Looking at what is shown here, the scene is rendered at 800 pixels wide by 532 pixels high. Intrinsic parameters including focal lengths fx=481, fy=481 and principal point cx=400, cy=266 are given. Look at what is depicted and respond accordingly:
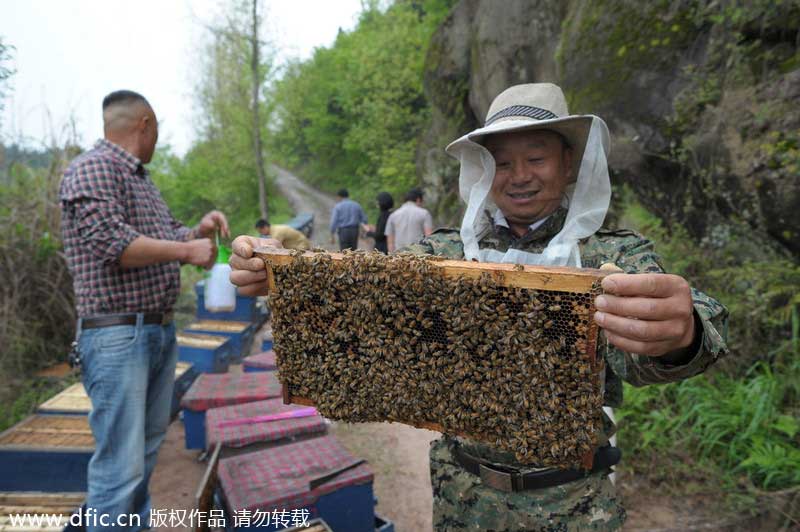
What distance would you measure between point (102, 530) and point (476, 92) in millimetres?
14275

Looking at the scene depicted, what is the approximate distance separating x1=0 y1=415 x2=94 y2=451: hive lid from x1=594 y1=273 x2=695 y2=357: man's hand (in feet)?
14.4

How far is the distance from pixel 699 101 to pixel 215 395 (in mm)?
6955

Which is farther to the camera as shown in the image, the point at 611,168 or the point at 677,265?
the point at 611,168

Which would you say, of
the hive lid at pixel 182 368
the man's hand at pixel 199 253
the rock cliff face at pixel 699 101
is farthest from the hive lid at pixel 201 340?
the rock cliff face at pixel 699 101

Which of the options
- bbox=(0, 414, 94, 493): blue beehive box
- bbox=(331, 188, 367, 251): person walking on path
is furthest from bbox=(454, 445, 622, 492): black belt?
bbox=(331, 188, 367, 251): person walking on path

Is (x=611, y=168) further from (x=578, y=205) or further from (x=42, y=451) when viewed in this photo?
(x=42, y=451)

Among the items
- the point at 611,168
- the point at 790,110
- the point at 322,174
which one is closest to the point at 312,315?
the point at 790,110

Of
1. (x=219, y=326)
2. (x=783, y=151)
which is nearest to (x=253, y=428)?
(x=219, y=326)

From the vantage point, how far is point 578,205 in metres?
2.34

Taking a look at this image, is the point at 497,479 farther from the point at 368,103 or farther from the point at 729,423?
the point at 368,103

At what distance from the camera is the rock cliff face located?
532 centimetres

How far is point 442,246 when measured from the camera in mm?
2713

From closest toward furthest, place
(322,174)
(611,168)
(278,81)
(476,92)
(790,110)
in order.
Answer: (790,110) → (611,168) → (476,92) → (278,81) → (322,174)

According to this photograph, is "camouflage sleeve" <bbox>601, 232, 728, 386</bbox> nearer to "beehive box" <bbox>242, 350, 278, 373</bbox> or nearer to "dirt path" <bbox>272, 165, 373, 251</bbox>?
"beehive box" <bbox>242, 350, 278, 373</bbox>
